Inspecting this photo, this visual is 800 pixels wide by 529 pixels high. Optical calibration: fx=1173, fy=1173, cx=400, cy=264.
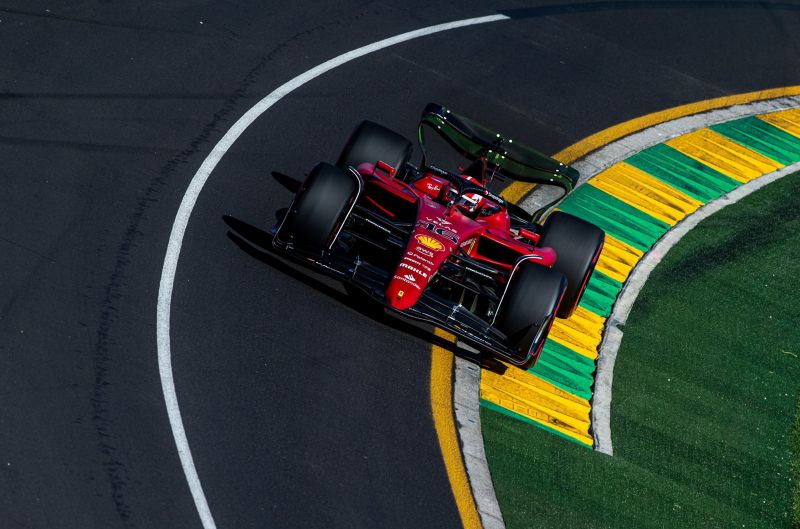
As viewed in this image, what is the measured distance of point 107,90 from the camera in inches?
536

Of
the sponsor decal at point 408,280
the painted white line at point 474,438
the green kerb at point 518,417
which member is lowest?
the painted white line at point 474,438

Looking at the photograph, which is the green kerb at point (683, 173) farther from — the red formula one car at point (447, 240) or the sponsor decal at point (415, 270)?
the sponsor decal at point (415, 270)

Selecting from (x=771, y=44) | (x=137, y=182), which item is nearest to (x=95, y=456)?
(x=137, y=182)

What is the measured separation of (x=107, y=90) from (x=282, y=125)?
6.75 feet

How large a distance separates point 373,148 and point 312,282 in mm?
1652

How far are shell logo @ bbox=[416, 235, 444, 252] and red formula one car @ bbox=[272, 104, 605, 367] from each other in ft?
0.04

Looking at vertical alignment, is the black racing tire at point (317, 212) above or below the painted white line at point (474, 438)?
above

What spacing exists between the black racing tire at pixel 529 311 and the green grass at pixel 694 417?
25.7 inches

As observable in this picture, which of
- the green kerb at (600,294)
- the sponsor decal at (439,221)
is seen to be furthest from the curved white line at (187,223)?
the green kerb at (600,294)

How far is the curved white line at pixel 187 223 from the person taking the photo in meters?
9.10

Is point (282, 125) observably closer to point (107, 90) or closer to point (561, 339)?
point (107, 90)

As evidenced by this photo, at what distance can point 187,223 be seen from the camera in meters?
11.8

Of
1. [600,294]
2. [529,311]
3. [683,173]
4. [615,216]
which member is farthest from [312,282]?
[683,173]

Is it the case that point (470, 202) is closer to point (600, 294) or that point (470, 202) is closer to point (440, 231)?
point (440, 231)
